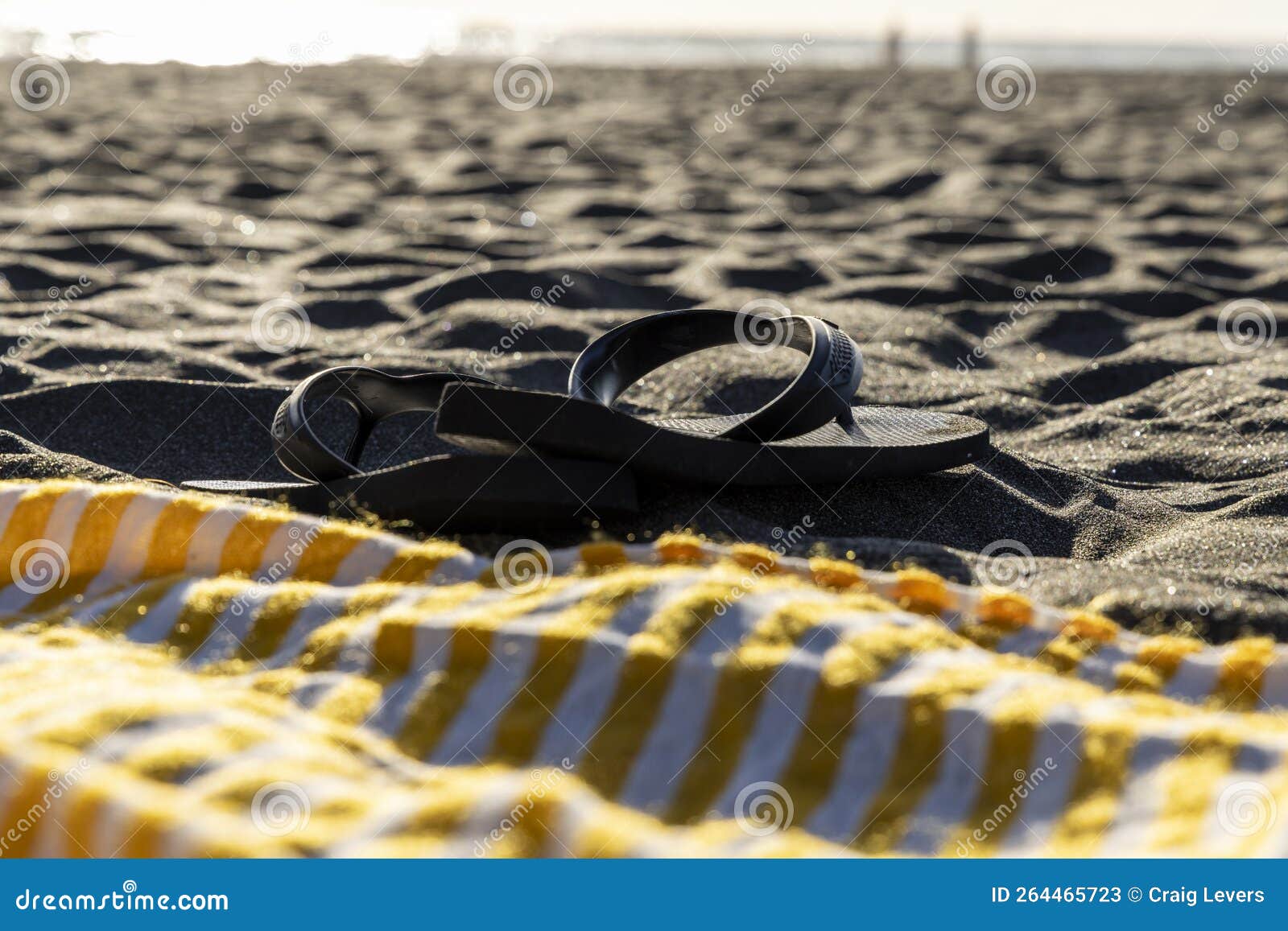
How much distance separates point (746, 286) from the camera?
3973mm

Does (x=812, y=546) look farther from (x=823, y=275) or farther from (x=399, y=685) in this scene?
(x=823, y=275)

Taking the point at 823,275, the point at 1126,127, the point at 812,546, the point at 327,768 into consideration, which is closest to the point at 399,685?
the point at 327,768
